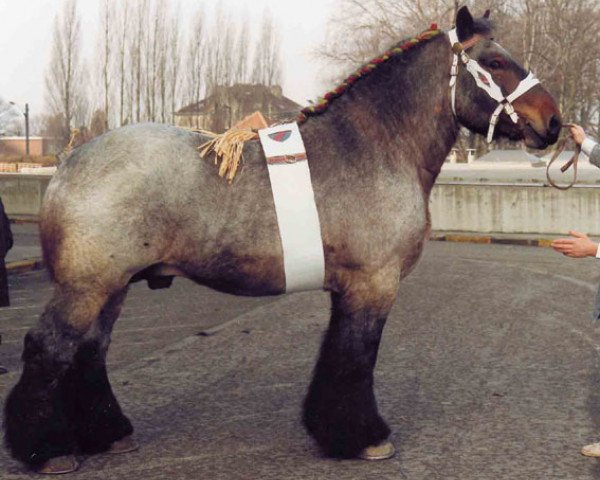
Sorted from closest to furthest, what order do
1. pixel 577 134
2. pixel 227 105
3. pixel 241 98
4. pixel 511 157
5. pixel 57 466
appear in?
pixel 57 466
pixel 577 134
pixel 511 157
pixel 227 105
pixel 241 98

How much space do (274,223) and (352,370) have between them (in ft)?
2.82

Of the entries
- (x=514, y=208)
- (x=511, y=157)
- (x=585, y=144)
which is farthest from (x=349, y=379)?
(x=511, y=157)

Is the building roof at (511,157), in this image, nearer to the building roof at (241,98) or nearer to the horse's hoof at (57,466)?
the building roof at (241,98)

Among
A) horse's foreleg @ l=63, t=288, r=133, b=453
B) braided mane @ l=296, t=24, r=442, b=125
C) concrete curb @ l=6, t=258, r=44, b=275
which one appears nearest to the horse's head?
braided mane @ l=296, t=24, r=442, b=125

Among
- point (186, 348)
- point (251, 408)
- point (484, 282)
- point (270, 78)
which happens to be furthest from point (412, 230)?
point (270, 78)

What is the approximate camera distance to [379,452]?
16.4ft

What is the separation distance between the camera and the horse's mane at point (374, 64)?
503 centimetres

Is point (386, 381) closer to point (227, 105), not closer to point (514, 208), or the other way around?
point (514, 208)

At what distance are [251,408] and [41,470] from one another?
5.48ft

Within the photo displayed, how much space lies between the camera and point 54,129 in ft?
199

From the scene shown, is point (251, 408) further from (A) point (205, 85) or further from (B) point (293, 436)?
(A) point (205, 85)

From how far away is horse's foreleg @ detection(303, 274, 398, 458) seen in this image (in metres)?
Result: 4.85

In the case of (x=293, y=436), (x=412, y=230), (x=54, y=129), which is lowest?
(x=293, y=436)

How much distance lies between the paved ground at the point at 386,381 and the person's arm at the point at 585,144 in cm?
164
